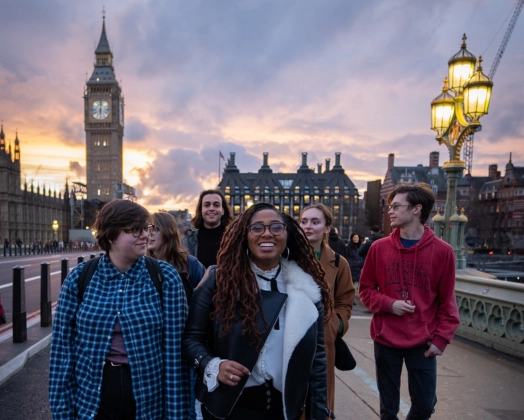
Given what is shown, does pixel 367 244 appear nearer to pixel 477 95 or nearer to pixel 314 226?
pixel 477 95

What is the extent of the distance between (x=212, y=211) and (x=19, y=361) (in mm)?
3320

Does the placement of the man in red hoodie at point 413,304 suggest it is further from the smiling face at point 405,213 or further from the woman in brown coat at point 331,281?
the woman in brown coat at point 331,281

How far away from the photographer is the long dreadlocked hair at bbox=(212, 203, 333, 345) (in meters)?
1.82

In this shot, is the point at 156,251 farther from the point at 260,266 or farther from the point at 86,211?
the point at 86,211

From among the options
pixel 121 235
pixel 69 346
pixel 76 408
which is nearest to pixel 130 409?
pixel 76 408

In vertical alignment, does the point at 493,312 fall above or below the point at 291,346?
below

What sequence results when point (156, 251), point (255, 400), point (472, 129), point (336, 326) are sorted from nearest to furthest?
point (255, 400) → point (336, 326) → point (156, 251) → point (472, 129)

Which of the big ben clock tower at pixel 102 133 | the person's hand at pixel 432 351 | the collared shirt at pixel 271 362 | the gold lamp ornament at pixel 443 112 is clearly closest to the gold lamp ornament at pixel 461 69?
the gold lamp ornament at pixel 443 112

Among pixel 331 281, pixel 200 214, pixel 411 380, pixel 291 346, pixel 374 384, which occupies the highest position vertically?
pixel 200 214

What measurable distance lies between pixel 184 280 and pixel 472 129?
743cm

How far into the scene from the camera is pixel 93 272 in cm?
207

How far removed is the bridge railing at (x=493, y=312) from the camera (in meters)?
5.04

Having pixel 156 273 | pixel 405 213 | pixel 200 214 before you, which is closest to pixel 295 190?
pixel 200 214

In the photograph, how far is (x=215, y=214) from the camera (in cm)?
416
